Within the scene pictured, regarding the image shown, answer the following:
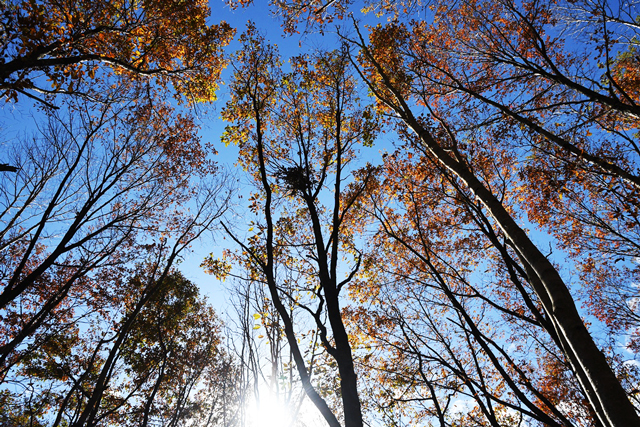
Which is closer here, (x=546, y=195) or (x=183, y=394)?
(x=546, y=195)

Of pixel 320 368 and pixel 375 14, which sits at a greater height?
pixel 375 14

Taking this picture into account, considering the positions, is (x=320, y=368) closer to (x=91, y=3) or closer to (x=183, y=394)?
(x=183, y=394)

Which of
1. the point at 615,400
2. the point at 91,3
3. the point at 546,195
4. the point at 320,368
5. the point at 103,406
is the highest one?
the point at 91,3

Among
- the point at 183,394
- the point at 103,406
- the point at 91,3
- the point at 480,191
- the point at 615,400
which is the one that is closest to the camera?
the point at 615,400

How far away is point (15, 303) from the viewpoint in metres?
8.31

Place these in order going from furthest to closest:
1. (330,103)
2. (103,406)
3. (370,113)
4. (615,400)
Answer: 1. (103,406)
2. (330,103)
3. (370,113)
4. (615,400)

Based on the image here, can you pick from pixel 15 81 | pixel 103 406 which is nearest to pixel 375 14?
pixel 15 81

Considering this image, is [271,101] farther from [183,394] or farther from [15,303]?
[183,394]

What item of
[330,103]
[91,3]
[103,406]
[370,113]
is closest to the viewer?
[91,3]

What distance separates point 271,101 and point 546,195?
7.72 metres

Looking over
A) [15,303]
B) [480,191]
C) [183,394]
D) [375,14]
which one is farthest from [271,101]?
[183,394]

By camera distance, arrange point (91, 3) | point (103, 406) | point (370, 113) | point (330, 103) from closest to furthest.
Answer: point (91, 3)
point (370, 113)
point (330, 103)
point (103, 406)

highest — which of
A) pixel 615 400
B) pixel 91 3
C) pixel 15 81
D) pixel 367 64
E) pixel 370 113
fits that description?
pixel 367 64

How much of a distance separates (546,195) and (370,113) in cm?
524
